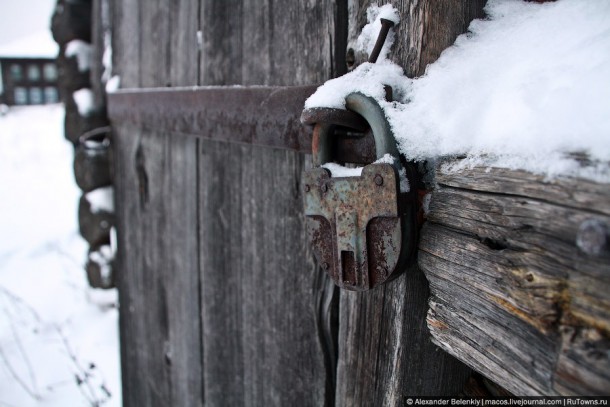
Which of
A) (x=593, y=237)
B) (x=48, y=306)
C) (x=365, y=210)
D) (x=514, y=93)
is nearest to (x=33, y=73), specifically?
(x=48, y=306)

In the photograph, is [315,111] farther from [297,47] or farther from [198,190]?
[198,190]

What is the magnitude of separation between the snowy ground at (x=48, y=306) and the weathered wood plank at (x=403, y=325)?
1971 millimetres

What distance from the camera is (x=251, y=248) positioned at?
3.18ft

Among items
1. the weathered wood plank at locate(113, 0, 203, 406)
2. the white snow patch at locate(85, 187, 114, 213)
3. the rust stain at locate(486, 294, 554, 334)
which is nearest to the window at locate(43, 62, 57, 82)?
the white snow patch at locate(85, 187, 114, 213)

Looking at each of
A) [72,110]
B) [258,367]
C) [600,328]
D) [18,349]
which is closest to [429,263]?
[600,328]

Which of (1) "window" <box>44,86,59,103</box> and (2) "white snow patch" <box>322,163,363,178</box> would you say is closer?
(2) "white snow patch" <box>322,163,363,178</box>

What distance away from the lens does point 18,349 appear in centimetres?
372

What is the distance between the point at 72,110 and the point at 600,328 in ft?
7.54

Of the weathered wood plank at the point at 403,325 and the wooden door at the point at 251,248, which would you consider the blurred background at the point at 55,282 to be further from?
the weathered wood plank at the point at 403,325

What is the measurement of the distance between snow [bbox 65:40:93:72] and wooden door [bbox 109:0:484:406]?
67cm

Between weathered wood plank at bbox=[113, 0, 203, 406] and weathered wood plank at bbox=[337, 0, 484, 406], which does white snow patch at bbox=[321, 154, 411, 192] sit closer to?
weathered wood plank at bbox=[337, 0, 484, 406]

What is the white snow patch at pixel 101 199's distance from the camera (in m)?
2.00

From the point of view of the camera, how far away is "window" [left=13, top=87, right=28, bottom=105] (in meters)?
18.4

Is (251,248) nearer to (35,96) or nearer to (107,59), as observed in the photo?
(107,59)
